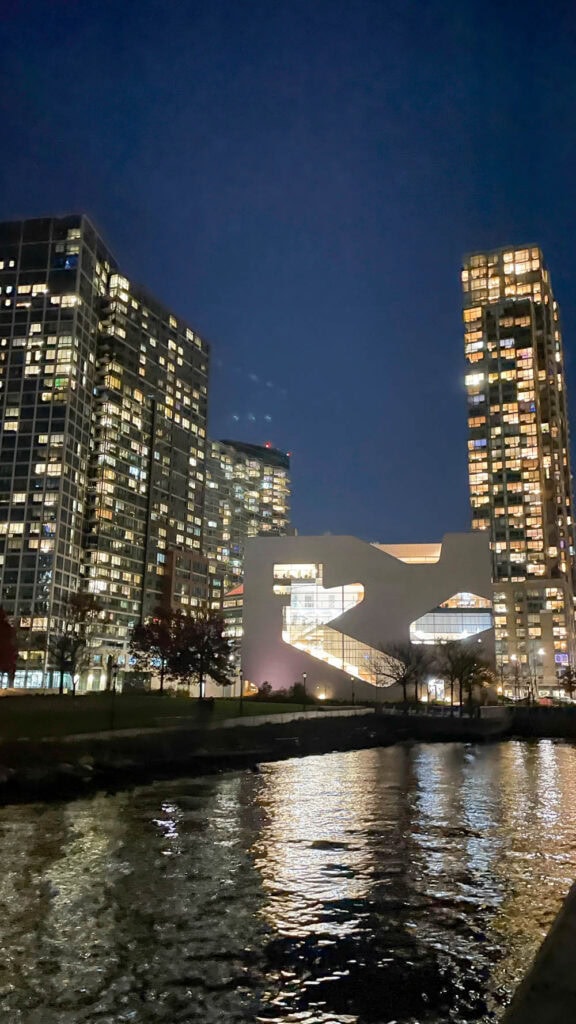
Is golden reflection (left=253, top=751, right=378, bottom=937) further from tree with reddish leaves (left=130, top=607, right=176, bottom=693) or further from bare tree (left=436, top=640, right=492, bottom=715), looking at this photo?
bare tree (left=436, top=640, right=492, bottom=715)

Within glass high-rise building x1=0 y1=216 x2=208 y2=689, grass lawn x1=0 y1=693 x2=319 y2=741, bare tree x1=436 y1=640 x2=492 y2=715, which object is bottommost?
grass lawn x1=0 y1=693 x2=319 y2=741

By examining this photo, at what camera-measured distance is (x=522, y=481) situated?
183 m

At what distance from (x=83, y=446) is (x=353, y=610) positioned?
70.1m

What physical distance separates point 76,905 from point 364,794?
61.5 feet

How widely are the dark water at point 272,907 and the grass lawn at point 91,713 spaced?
55.4 ft

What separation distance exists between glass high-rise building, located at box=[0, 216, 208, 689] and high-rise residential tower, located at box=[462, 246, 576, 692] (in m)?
70.9

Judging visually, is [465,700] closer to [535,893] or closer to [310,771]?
[310,771]

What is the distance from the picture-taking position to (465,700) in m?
98.2

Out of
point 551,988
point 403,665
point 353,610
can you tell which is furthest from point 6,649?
point 551,988

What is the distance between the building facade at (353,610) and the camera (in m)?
95.9

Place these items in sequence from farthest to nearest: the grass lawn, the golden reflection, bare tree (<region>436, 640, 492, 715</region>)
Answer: bare tree (<region>436, 640, 492, 715</region>) → the grass lawn → the golden reflection

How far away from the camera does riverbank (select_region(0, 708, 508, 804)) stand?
29609mm

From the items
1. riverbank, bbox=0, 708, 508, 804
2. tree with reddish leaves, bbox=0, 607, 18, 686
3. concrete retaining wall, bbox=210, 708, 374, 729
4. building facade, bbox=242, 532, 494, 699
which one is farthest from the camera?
building facade, bbox=242, 532, 494, 699

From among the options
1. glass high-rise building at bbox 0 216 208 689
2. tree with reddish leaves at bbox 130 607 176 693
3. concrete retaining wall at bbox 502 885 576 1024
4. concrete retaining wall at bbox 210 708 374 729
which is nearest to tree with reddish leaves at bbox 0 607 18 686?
tree with reddish leaves at bbox 130 607 176 693
